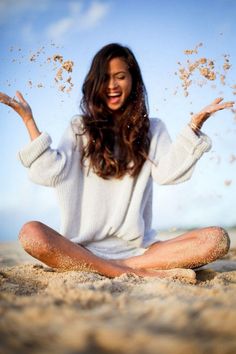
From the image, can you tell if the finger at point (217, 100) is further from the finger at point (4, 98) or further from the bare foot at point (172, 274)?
the finger at point (4, 98)

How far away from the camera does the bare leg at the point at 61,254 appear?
1.74m

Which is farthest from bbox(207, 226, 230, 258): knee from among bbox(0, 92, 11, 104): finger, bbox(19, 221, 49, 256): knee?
bbox(0, 92, 11, 104): finger

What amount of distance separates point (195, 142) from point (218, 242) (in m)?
0.51

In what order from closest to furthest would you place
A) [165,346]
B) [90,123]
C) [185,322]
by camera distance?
[165,346] < [185,322] < [90,123]

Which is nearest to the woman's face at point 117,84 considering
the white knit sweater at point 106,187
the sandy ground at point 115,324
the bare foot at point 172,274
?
the white knit sweater at point 106,187

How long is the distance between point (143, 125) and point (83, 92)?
0.42 meters

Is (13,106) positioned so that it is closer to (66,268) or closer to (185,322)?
(66,268)

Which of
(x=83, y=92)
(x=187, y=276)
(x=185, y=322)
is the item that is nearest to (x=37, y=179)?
(x=83, y=92)

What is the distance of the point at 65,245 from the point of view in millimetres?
1783

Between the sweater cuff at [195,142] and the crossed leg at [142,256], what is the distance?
0.40m

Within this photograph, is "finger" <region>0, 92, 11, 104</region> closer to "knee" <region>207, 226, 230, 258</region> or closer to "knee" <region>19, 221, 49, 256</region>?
"knee" <region>19, 221, 49, 256</region>

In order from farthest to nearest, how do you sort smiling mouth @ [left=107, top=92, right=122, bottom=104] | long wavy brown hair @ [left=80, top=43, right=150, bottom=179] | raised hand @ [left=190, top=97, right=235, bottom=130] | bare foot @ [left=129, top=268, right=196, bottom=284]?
1. smiling mouth @ [left=107, top=92, right=122, bottom=104]
2. long wavy brown hair @ [left=80, top=43, right=150, bottom=179]
3. raised hand @ [left=190, top=97, right=235, bottom=130]
4. bare foot @ [left=129, top=268, right=196, bottom=284]

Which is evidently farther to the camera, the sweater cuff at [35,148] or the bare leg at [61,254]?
the sweater cuff at [35,148]

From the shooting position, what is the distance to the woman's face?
2197mm
